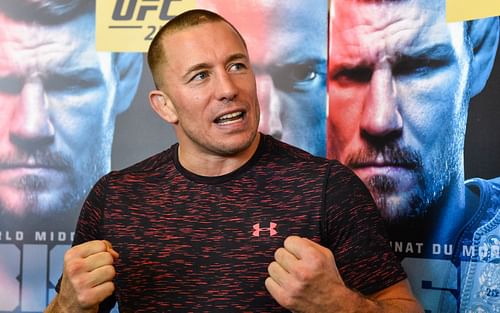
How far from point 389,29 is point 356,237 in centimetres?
65

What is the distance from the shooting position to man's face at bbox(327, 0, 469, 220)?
181cm

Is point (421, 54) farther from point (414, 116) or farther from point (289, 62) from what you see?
point (289, 62)

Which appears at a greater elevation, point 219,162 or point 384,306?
point 219,162

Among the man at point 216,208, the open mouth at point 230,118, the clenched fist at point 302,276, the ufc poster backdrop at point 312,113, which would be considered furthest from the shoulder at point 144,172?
the clenched fist at point 302,276

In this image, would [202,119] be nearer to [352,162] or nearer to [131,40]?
[352,162]

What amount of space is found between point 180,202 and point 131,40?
72cm

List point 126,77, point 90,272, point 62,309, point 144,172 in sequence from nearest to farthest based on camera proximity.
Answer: point 90,272 → point 62,309 → point 144,172 → point 126,77

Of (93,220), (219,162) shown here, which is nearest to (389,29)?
(219,162)

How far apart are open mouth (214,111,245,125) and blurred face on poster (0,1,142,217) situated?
64 cm

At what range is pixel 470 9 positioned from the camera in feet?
5.80

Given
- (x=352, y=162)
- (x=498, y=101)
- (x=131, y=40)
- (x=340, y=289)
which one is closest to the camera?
(x=340, y=289)

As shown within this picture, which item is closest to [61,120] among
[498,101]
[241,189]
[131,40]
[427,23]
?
[131,40]

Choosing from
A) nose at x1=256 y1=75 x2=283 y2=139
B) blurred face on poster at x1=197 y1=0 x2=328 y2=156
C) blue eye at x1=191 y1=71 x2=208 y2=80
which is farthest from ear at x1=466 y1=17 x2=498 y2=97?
blue eye at x1=191 y1=71 x2=208 y2=80

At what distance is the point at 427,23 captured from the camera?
1.83 meters
